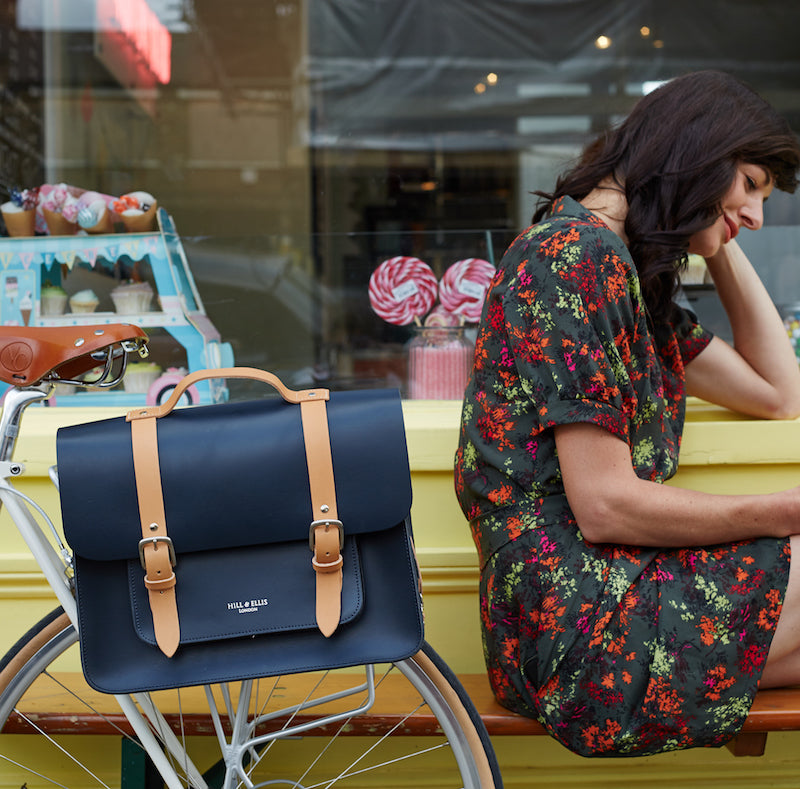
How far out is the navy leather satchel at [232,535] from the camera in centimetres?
121

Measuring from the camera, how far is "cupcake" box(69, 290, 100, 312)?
2354 mm

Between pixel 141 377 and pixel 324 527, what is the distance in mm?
1301

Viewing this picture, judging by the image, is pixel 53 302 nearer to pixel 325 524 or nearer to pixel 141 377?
pixel 141 377

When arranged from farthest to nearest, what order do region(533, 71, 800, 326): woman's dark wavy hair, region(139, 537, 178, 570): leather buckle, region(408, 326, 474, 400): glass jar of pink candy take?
region(408, 326, 474, 400): glass jar of pink candy < region(533, 71, 800, 326): woman's dark wavy hair < region(139, 537, 178, 570): leather buckle

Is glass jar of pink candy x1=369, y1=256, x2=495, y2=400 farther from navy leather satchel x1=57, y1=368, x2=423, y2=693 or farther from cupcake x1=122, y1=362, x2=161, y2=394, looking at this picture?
navy leather satchel x1=57, y1=368, x2=423, y2=693

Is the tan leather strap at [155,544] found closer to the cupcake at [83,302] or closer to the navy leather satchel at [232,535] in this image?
the navy leather satchel at [232,535]

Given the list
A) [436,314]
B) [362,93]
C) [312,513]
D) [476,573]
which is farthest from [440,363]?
[362,93]

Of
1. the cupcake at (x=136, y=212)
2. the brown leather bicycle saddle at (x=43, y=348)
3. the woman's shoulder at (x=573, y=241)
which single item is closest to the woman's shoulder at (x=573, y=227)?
the woman's shoulder at (x=573, y=241)

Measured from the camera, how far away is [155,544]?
1.21 meters

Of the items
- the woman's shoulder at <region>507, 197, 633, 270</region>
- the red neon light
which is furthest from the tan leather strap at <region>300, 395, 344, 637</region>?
the red neon light

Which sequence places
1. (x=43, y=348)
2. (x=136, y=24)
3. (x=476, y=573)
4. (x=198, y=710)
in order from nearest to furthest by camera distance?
1. (x=43, y=348)
2. (x=198, y=710)
3. (x=476, y=573)
4. (x=136, y=24)

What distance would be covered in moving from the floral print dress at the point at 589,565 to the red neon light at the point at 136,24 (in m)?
2.99

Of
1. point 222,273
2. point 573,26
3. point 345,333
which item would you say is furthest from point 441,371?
point 573,26

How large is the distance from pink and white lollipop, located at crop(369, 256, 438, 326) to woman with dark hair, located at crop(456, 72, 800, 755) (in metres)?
0.85
